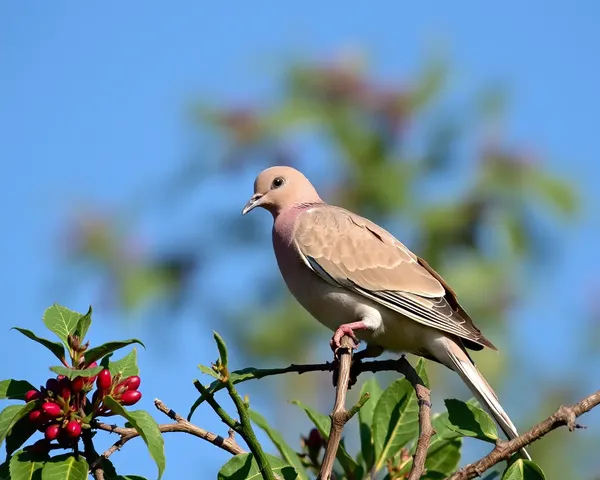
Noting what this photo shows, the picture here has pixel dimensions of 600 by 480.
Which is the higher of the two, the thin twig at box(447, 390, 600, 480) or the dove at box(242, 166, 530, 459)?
the dove at box(242, 166, 530, 459)

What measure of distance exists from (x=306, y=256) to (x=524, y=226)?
149 inches

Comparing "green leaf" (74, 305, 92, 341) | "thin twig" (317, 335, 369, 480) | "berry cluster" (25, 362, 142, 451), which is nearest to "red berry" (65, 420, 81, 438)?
"berry cluster" (25, 362, 142, 451)

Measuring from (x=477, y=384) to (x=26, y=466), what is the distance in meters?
1.96

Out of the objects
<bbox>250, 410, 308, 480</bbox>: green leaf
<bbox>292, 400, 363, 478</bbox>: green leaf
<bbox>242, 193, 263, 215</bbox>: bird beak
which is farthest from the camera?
<bbox>242, 193, 263, 215</bbox>: bird beak

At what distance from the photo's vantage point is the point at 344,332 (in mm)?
3840

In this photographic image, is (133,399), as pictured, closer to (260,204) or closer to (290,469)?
(290,469)

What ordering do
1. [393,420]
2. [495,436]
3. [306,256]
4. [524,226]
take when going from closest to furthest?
1. [495,436]
2. [393,420]
3. [306,256]
4. [524,226]

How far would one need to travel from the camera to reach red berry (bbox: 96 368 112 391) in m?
2.25

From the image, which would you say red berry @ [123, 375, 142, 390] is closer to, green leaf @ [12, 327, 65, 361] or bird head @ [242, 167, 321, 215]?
green leaf @ [12, 327, 65, 361]

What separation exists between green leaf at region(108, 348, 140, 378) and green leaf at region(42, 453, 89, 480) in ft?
0.92

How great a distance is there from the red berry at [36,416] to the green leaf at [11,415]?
0.02 meters

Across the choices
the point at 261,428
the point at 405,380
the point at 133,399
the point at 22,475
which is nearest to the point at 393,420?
the point at 405,380

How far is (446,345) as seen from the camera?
3.99m

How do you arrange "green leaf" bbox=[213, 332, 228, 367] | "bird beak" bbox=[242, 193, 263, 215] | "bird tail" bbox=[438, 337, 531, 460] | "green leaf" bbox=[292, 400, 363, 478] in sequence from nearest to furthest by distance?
"green leaf" bbox=[213, 332, 228, 367]
"green leaf" bbox=[292, 400, 363, 478]
"bird tail" bbox=[438, 337, 531, 460]
"bird beak" bbox=[242, 193, 263, 215]
